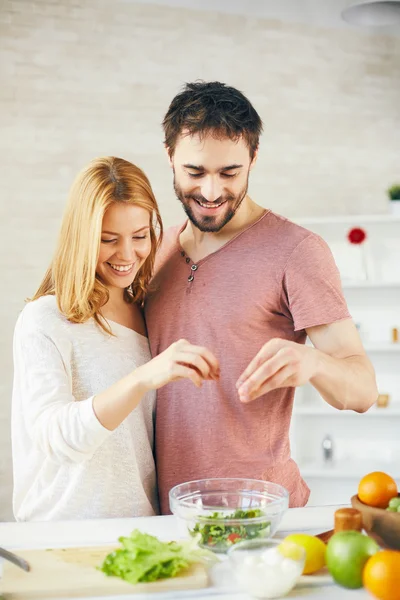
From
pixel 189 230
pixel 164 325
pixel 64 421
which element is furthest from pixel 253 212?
pixel 64 421

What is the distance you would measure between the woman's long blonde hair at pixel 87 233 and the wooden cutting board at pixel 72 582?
2.24ft

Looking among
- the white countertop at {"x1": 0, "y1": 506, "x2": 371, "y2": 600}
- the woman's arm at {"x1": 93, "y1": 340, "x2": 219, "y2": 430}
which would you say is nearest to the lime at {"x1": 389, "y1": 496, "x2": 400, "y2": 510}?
the white countertop at {"x1": 0, "y1": 506, "x2": 371, "y2": 600}

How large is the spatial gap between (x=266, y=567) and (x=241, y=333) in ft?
2.68

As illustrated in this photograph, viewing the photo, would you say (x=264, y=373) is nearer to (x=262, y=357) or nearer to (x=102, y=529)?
(x=262, y=357)

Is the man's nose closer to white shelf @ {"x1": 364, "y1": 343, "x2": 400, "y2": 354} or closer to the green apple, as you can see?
the green apple

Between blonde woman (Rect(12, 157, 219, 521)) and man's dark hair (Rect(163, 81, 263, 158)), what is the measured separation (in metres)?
0.18

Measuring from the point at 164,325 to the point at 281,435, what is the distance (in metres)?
0.44

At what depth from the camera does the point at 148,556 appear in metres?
1.41

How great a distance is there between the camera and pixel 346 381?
72.1 inches

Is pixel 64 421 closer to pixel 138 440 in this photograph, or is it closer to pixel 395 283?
pixel 138 440

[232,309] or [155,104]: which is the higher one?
[155,104]

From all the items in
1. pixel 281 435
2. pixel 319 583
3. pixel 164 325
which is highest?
pixel 164 325

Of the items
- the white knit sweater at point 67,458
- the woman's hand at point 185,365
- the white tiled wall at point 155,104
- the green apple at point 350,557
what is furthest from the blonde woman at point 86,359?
the white tiled wall at point 155,104

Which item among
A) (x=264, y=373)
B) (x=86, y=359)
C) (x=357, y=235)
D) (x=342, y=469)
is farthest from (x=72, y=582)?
(x=357, y=235)
